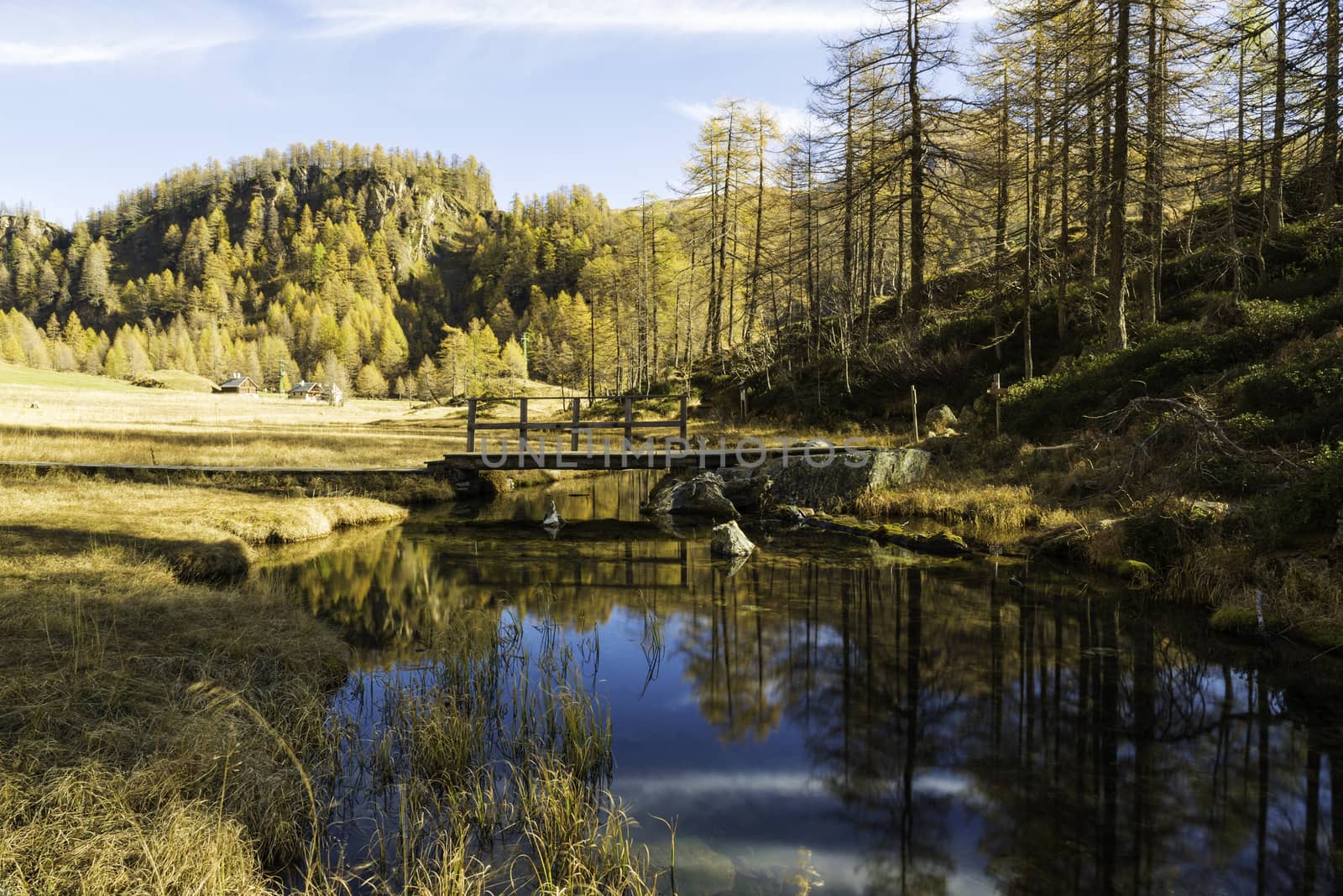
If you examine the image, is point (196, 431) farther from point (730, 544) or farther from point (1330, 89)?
point (1330, 89)

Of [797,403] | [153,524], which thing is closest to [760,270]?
[797,403]

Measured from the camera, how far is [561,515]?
2172 centimetres

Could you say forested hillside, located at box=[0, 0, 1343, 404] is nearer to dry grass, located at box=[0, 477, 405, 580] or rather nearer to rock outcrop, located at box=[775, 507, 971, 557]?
rock outcrop, located at box=[775, 507, 971, 557]

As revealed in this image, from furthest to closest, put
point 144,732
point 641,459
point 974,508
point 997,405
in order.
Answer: point 641,459 < point 997,405 < point 974,508 < point 144,732

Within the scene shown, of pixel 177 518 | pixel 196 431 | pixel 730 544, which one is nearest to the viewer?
pixel 177 518

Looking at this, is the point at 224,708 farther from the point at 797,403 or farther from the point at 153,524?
the point at 797,403

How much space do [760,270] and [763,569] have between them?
25.0 m

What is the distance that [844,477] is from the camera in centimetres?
1944

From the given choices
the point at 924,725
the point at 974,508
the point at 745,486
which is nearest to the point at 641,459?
the point at 745,486

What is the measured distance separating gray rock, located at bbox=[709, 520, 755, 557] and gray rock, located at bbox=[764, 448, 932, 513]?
4.19 m

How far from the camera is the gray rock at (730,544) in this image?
15.5 m

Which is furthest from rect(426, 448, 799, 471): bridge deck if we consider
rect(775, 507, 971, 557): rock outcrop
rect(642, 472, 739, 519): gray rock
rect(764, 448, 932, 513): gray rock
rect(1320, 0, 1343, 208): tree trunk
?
rect(1320, 0, 1343, 208): tree trunk

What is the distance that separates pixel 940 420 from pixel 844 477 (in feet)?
18.4

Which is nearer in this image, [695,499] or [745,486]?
[745,486]
